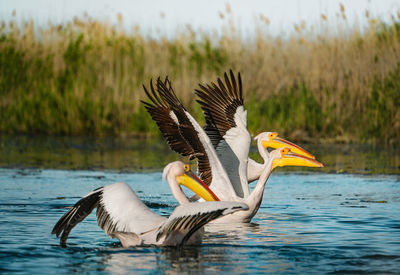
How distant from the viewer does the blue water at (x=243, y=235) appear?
5.19 meters

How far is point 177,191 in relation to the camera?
6.03m

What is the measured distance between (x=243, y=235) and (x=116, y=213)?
128 centimetres

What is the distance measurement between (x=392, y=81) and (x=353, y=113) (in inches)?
36.6

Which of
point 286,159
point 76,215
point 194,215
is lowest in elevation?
point 76,215

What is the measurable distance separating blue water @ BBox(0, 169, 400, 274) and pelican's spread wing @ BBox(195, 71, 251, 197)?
1.67 ft

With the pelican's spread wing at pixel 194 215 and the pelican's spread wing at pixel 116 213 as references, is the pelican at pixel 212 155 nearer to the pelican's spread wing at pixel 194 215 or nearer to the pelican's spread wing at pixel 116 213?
the pelican's spread wing at pixel 116 213

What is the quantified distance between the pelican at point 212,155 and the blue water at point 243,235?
332mm

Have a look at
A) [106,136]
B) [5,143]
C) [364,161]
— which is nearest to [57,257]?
[364,161]

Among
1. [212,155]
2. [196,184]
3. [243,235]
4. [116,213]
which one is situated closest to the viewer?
[116,213]

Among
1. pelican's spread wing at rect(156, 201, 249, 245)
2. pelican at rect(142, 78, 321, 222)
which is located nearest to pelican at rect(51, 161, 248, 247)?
pelican's spread wing at rect(156, 201, 249, 245)

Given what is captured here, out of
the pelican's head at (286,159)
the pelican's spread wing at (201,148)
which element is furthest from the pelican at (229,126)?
the pelican's spread wing at (201,148)

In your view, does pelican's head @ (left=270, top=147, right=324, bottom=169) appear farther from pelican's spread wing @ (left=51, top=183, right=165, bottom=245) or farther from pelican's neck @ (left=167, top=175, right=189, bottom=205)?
pelican's spread wing @ (left=51, top=183, right=165, bottom=245)

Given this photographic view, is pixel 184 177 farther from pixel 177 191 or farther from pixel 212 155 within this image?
pixel 212 155

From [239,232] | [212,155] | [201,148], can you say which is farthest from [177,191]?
[201,148]
